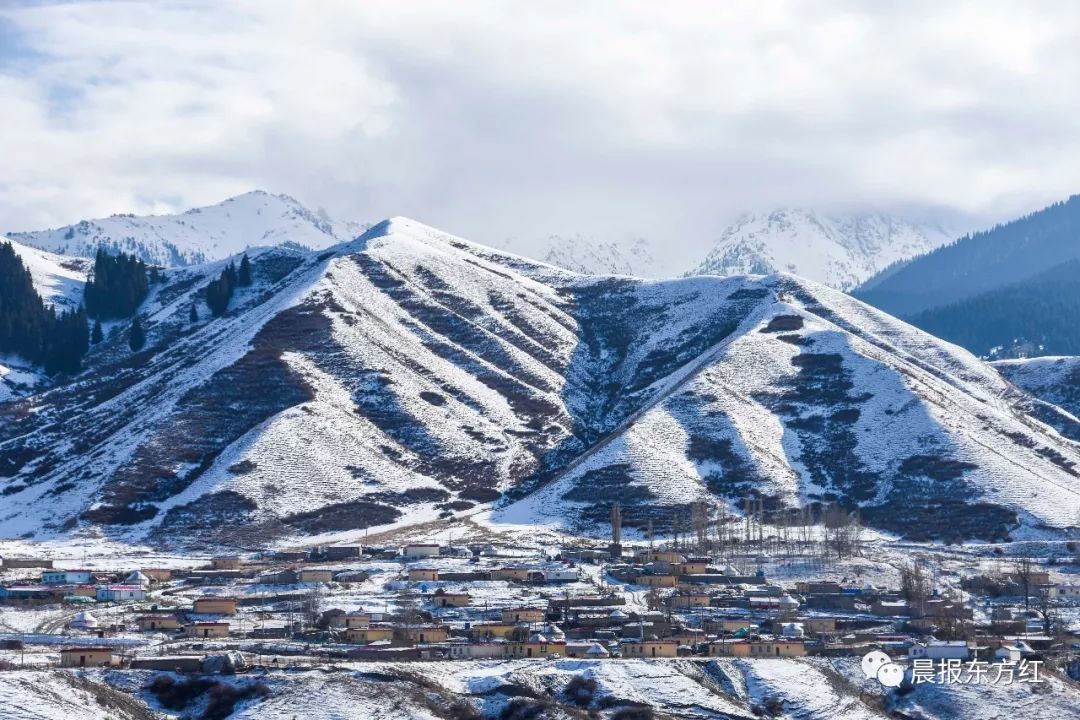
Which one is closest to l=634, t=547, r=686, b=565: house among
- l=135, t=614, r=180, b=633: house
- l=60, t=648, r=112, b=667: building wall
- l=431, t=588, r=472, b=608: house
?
l=431, t=588, r=472, b=608: house

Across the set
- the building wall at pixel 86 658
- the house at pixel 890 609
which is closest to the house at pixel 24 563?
the building wall at pixel 86 658

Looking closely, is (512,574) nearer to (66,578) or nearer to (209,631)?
(209,631)

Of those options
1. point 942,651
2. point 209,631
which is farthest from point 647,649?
point 209,631

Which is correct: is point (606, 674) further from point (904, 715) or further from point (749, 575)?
point (749, 575)

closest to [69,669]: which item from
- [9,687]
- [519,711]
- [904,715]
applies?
[9,687]

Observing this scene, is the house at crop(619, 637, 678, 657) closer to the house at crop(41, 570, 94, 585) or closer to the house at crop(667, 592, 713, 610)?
the house at crop(667, 592, 713, 610)

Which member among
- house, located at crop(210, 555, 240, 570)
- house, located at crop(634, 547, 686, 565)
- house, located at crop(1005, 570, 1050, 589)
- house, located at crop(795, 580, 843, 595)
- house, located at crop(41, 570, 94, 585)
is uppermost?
house, located at crop(634, 547, 686, 565)
